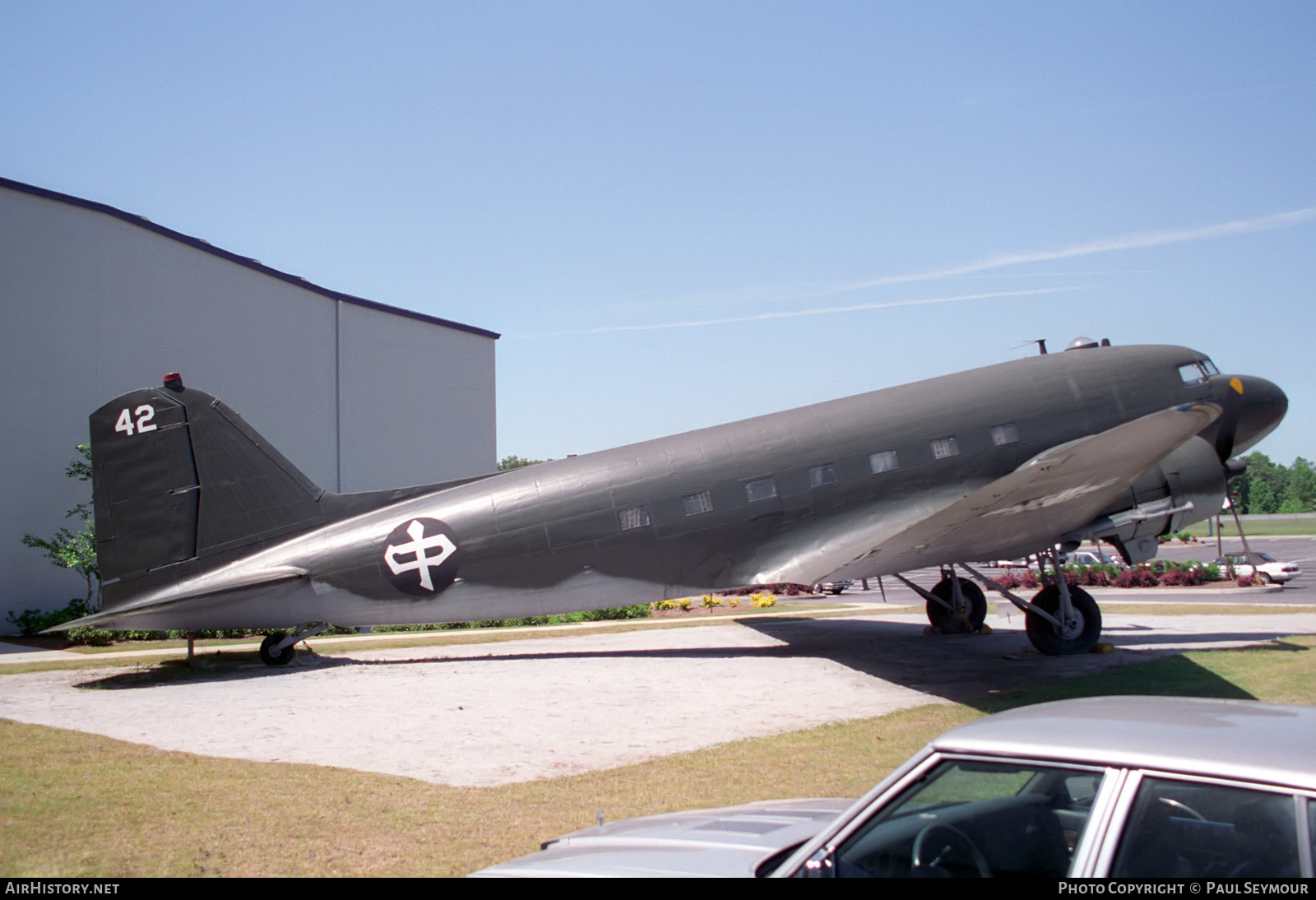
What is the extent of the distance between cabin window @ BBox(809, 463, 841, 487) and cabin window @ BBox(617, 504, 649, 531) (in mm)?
3076

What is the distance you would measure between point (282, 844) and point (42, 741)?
18.6 feet

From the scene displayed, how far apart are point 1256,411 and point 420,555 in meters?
16.4

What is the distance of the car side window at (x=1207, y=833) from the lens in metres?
2.97

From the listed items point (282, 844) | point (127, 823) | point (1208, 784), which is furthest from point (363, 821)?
point (1208, 784)

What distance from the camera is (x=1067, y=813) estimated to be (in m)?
3.67

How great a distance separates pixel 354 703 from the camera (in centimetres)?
1305

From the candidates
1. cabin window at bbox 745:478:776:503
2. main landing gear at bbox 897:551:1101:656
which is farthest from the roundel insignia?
main landing gear at bbox 897:551:1101:656

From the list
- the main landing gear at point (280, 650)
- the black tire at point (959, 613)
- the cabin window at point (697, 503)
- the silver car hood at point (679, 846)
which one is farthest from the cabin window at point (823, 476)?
the silver car hood at point (679, 846)

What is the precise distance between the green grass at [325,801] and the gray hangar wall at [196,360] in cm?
2144

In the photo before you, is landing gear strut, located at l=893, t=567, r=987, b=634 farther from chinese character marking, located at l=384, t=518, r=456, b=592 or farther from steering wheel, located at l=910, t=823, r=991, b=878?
steering wheel, located at l=910, t=823, r=991, b=878

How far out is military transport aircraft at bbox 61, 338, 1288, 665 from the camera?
15.8 metres

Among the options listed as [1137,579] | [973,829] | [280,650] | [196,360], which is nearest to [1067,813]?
[973,829]
